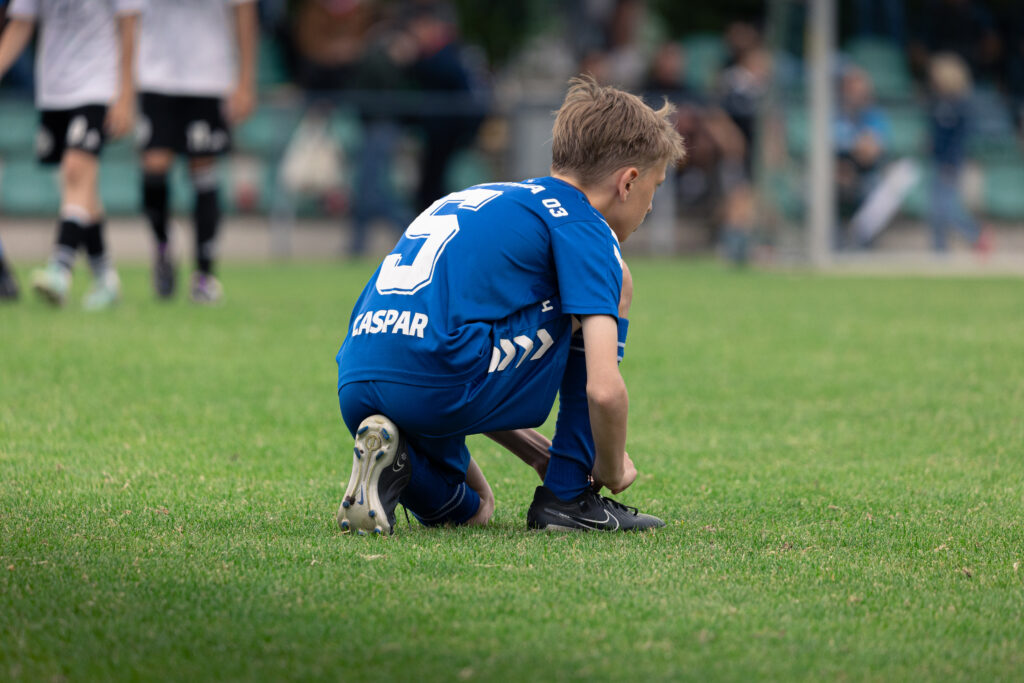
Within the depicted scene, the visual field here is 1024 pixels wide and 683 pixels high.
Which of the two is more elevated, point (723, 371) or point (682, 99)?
point (682, 99)

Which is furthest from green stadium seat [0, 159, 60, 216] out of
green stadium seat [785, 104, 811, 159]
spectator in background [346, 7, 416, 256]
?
green stadium seat [785, 104, 811, 159]

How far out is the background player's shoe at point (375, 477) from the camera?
10.4ft

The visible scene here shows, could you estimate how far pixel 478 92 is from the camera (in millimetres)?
14992

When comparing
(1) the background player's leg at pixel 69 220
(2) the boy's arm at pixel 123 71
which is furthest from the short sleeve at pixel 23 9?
(1) the background player's leg at pixel 69 220

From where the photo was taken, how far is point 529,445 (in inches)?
141

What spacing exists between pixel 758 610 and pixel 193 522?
54.5 inches

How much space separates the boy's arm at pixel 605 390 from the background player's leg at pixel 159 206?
588cm

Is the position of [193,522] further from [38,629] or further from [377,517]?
[38,629]

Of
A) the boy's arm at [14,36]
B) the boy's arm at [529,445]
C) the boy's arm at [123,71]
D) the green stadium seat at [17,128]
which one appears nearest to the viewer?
the boy's arm at [529,445]

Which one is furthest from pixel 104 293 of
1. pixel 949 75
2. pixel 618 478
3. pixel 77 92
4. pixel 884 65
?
pixel 949 75

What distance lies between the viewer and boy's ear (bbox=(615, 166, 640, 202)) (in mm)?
3338

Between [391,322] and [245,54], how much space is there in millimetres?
5759

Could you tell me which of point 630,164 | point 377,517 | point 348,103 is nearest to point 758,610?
point 377,517

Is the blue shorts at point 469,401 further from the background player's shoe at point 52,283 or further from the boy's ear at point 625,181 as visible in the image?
the background player's shoe at point 52,283
